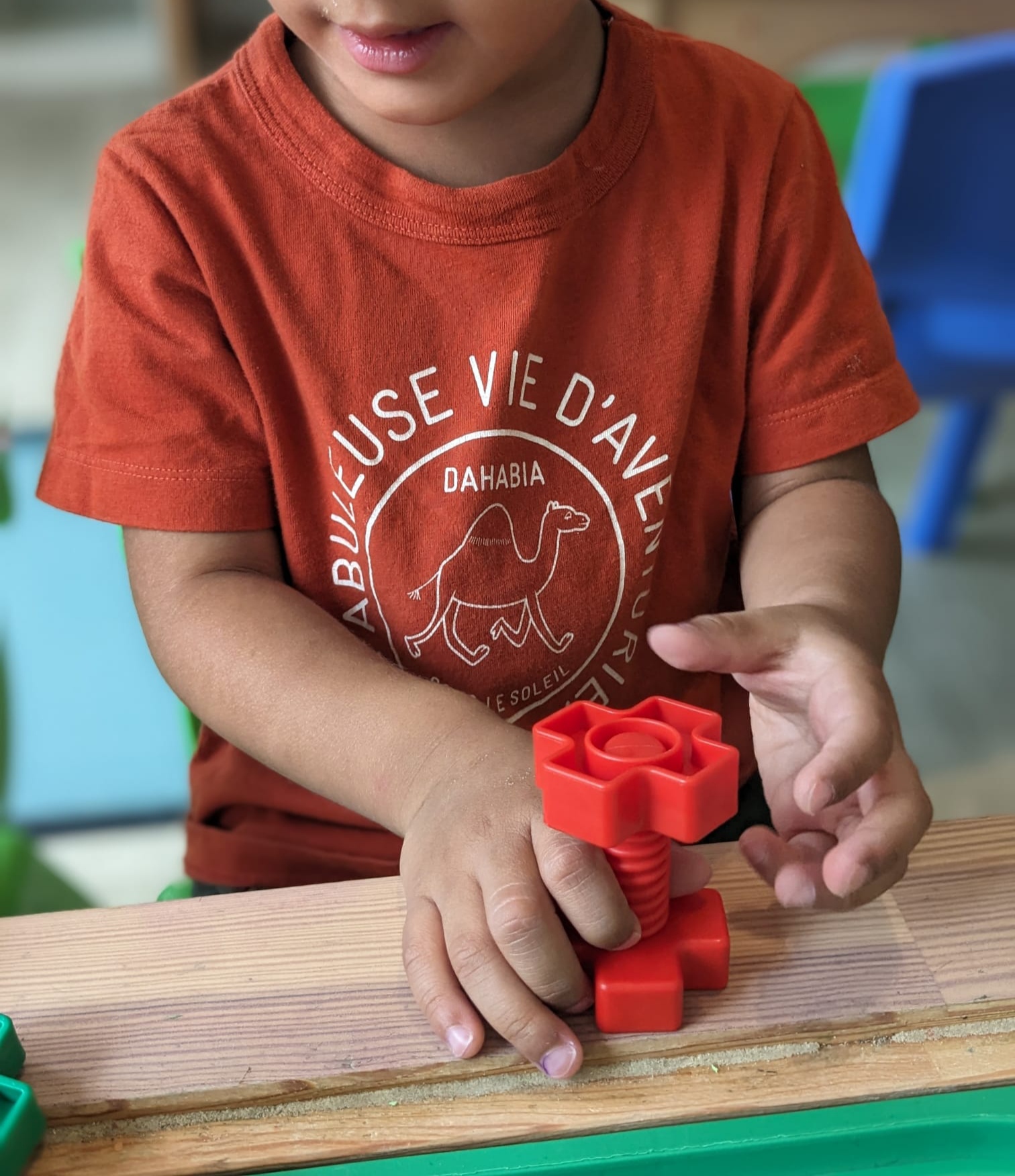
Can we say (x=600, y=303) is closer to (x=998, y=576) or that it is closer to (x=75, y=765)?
(x=75, y=765)

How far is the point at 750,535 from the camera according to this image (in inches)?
30.0

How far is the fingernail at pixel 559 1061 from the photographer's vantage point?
0.45 m

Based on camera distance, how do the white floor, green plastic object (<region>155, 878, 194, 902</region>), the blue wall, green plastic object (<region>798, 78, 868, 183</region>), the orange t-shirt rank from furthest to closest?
1. green plastic object (<region>798, 78, 868, 183</region>)
2. the white floor
3. the blue wall
4. green plastic object (<region>155, 878, 194, 902</region>)
5. the orange t-shirt

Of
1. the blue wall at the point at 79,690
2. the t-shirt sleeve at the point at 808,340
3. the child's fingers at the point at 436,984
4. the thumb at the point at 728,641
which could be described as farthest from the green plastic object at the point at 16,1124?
the blue wall at the point at 79,690

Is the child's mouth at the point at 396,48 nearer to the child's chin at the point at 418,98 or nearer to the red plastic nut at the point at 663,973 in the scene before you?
the child's chin at the point at 418,98

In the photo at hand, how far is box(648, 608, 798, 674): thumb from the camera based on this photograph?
491 millimetres

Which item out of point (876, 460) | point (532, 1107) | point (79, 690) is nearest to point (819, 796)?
point (532, 1107)

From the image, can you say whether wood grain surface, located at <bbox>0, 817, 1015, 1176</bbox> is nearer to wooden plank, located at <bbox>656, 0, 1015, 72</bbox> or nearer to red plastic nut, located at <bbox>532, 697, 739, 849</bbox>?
red plastic nut, located at <bbox>532, 697, 739, 849</bbox>

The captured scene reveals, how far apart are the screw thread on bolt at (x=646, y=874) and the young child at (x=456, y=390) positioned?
0.11 m

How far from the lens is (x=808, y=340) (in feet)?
2.38

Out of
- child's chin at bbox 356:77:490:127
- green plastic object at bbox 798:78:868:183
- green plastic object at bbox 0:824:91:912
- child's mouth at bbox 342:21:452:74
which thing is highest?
child's mouth at bbox 342:21:452:74

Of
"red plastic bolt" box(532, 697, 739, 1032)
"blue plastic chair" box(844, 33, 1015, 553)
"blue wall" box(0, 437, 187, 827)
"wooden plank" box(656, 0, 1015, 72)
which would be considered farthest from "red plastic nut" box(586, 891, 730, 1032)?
"wooden plank" box(656, 0, 1015, 72)

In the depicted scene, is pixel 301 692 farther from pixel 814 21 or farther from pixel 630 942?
pixel 814 21

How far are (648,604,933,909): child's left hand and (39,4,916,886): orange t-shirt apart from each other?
18cm
